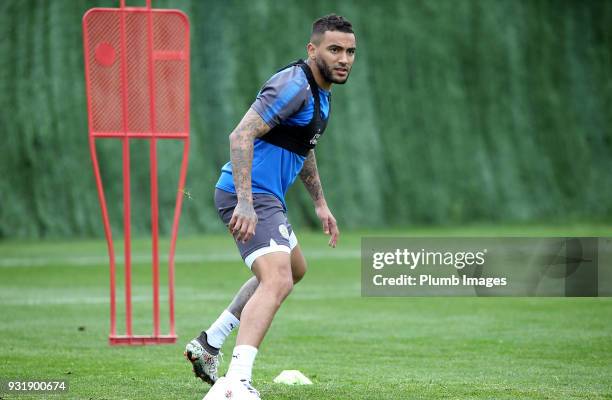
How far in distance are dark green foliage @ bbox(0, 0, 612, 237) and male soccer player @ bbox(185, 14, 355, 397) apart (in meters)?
18.3

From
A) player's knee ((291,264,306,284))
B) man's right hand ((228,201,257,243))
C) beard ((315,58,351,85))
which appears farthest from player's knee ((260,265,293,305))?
beard ((315,58,351,85))

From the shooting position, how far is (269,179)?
22.2 feet

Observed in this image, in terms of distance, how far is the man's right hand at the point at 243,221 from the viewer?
20.7 ft

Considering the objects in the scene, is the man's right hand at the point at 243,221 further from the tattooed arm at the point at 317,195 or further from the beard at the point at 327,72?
the tattooed arm at the point at 317,195

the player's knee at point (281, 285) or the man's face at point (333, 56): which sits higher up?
the man's face at point (333, 56)

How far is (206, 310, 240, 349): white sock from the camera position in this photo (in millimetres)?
7211

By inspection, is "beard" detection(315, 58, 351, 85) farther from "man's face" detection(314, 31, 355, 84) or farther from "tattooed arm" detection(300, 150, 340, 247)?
"tattooed arm" detection(300, 150, 340, 247)

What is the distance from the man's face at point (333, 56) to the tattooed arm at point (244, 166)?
0.55m

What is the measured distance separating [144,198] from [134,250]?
495 cm

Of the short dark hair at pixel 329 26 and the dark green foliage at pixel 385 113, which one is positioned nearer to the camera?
the short dark hair at pixel 329 26

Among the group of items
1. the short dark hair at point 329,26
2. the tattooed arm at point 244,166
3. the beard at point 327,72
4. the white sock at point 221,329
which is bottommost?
the white sock at point 221,329

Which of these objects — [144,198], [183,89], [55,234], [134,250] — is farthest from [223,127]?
[183,89]

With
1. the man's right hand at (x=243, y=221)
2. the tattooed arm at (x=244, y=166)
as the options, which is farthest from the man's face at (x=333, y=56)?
the man's right hand at (x=243, y=221)

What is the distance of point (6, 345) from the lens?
9.37 metres
